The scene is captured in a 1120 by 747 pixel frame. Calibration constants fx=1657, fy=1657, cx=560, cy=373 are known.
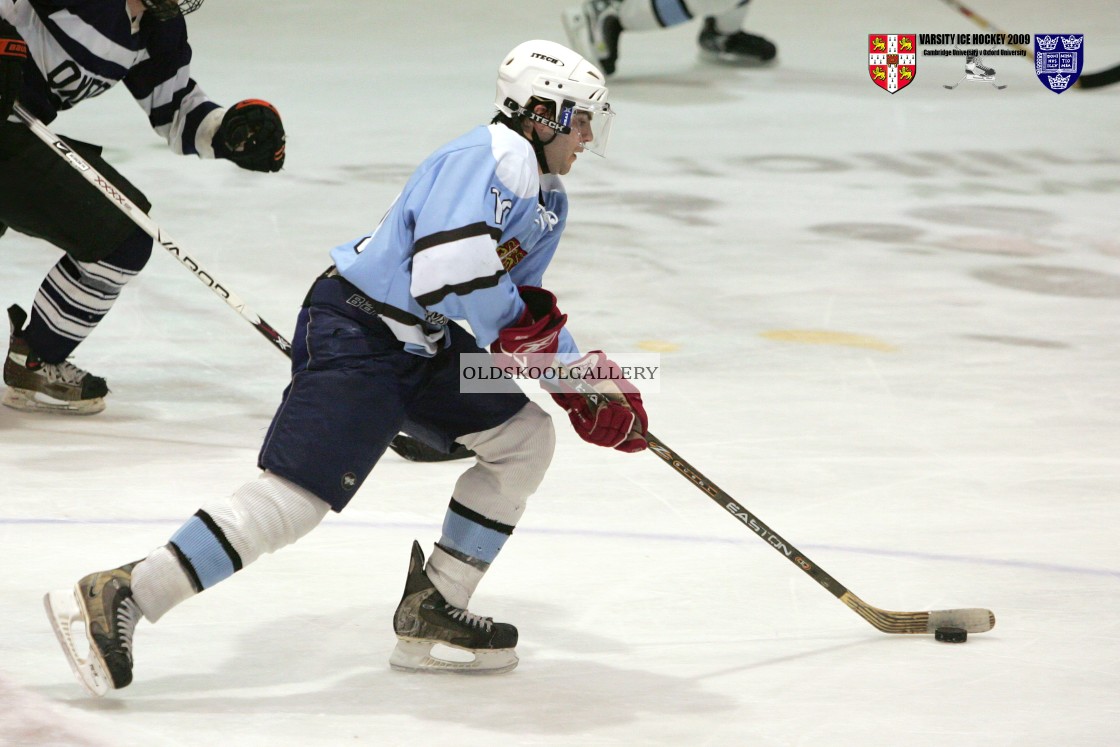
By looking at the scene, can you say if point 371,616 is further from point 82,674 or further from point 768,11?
point 768,11

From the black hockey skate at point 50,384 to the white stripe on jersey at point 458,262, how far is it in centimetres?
193

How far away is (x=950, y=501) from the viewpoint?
365 centimetres

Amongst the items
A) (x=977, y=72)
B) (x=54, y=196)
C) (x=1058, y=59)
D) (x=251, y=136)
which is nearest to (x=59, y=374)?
(x=54, y=196)

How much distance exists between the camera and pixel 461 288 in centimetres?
246

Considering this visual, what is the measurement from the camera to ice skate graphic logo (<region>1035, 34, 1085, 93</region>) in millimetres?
8984

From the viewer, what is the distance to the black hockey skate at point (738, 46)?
8.98 m

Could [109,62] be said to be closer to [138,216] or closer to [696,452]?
[138,216]

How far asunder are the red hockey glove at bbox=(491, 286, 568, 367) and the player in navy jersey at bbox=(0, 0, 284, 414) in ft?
5.26

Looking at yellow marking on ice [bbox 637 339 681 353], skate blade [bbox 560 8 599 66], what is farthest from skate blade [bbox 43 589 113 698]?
skate blade [bbox 560 8 599 66]

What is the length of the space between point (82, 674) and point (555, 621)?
0.86 meters

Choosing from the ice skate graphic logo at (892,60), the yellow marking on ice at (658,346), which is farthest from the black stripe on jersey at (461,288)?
the ice skate graphic logo at (892,60)

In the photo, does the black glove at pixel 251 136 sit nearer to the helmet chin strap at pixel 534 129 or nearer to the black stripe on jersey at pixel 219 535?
the helmet chin strap at pixel 534 129

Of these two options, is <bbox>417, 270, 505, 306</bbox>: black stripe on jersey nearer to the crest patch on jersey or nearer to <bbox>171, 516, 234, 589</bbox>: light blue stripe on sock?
the crest patch on jersey

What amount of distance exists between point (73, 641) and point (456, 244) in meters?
0.82
